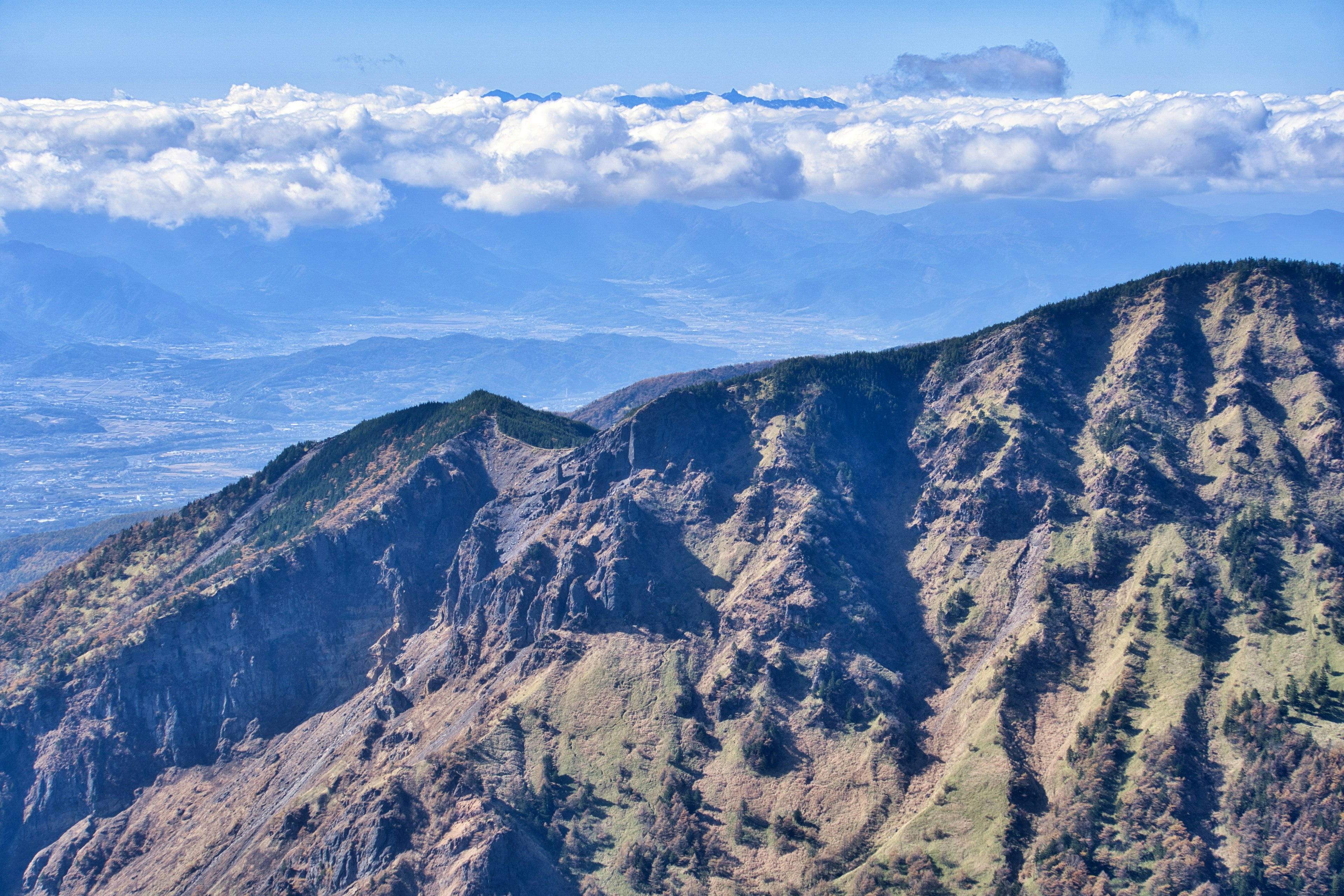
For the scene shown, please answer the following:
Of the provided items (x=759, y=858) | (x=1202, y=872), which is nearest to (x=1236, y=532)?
(x=1202, y=872)

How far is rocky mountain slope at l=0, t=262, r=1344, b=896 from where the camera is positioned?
Answer: 106 meters

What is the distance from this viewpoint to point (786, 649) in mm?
135250

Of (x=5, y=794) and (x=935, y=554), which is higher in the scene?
(x=935, y=554)

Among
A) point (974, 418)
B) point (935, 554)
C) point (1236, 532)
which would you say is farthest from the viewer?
point (974, 418)

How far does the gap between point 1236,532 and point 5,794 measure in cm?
19005

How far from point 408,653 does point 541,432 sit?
5433 centimetres

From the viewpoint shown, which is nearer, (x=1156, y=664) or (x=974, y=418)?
(x=1156, y=664)

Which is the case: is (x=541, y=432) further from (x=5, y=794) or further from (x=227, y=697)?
(x=5, y=794)

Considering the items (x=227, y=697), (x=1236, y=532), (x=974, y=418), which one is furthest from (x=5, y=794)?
(x=1236, y=532)

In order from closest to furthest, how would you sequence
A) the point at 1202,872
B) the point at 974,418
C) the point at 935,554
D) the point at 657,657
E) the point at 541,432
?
the point at 1202,872 → the point at 657,657 → the point at 935,554 → the point at 974,418 → the point at 541,432

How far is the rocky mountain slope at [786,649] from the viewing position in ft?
349

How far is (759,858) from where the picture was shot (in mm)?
111625

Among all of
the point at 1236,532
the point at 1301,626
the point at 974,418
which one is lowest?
the point at 1301,626

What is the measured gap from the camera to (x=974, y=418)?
15850 centimetres
